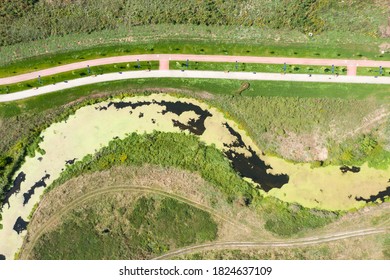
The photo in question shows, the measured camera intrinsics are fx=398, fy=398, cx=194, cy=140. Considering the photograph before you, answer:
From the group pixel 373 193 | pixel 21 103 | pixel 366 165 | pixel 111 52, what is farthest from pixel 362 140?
pixel 21 103

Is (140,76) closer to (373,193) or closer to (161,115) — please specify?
(161,115)

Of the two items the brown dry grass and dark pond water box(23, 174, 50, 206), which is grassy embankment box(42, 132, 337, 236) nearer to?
the brown dry grass

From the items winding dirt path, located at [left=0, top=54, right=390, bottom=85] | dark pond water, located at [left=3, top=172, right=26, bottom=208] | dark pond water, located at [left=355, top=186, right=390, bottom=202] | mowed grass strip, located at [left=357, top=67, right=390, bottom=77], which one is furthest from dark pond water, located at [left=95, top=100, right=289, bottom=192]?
mowed grass strip, located at [left=357, top=67, right=390, bottom=77]

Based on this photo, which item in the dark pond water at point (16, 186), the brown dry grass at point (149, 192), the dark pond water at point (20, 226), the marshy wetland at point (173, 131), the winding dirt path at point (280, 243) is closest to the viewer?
the winding dirt path at point (280, 243)

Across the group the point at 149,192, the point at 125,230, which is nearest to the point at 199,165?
the point at 149,192

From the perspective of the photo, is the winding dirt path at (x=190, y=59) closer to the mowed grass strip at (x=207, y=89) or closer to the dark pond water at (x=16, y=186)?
the mowed grass strip at (x=207, y=89)

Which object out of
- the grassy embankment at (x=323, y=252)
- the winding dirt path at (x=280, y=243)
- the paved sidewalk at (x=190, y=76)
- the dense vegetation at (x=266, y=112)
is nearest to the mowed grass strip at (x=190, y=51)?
the paved sidewalk at (x=190, y=76)
